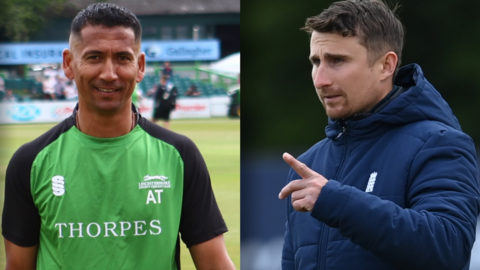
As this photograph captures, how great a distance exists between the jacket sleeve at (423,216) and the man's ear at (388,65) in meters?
0.29

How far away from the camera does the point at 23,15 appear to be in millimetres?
4418

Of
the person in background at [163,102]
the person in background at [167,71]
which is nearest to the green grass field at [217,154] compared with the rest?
the person in background at [163,102]

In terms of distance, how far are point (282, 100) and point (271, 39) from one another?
0.36 meters

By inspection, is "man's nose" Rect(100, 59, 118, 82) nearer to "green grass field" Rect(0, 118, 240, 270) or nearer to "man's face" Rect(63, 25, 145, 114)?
"man's face" Rect(63, 25, 145, 114)

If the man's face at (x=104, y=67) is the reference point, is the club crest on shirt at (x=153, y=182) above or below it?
below

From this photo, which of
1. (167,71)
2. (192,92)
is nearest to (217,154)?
(167,71)

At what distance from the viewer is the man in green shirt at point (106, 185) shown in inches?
67.4

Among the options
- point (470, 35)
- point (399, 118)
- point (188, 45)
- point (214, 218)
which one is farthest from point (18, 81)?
point (399, 118)

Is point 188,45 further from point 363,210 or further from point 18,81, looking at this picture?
point 363,210

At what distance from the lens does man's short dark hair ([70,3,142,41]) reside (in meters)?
1.77

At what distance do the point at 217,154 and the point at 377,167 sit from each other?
8.56 m

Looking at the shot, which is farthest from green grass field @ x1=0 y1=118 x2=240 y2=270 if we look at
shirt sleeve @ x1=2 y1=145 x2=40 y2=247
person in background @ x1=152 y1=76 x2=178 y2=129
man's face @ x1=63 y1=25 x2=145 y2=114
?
man's face @ x1=63 y1=25 x2=145 y2=114

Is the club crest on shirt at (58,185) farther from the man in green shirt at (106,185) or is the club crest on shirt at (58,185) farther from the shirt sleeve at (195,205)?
the shirt sleeve at (195,205)

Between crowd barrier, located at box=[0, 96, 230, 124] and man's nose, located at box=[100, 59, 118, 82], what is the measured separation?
779 centimetres
